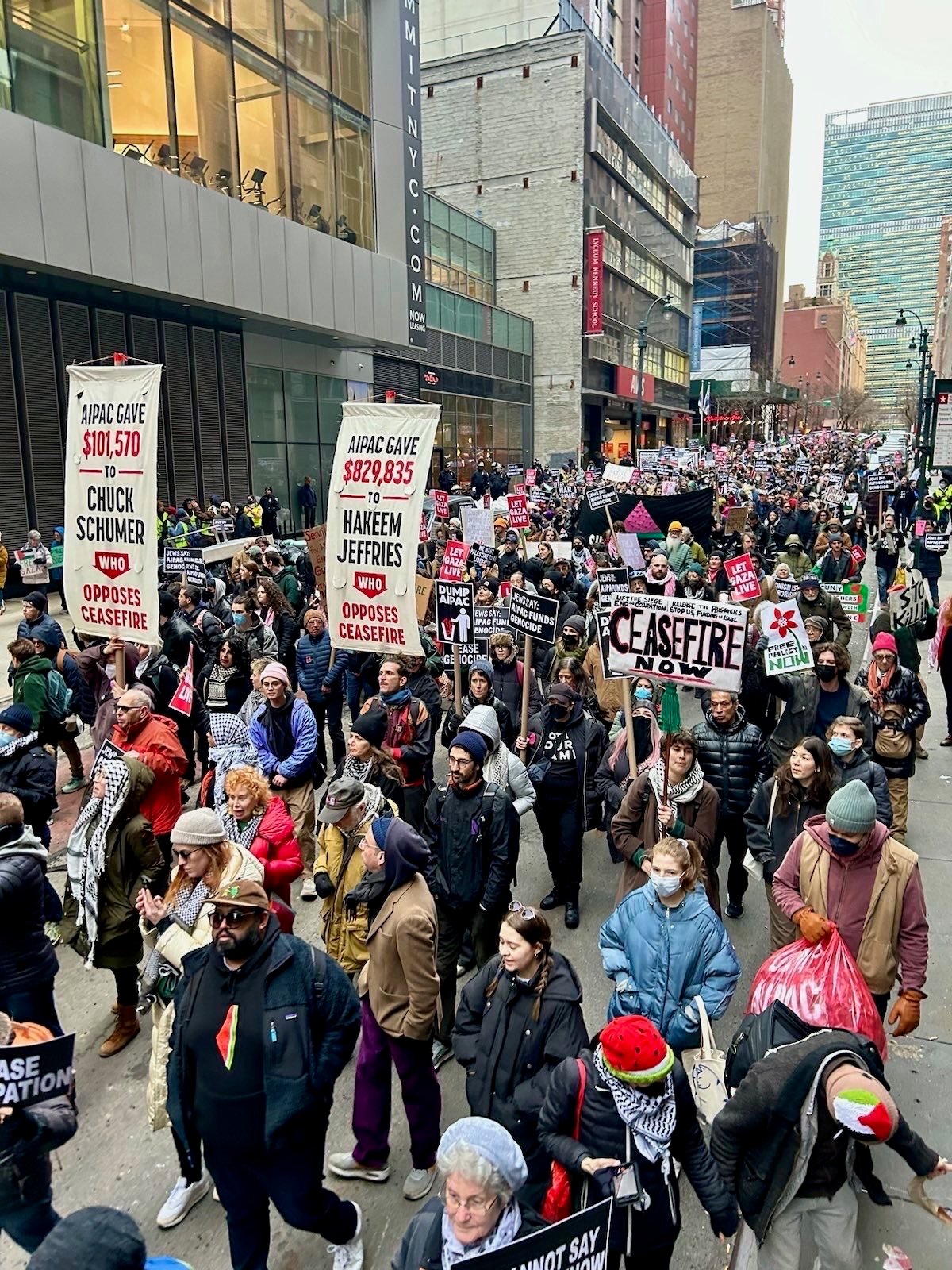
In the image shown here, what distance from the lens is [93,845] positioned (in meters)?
4.54

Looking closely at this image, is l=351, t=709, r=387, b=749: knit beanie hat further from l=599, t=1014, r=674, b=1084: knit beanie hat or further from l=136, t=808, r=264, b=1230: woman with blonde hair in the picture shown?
l=599, t=1014, r=674, b=1084: knit beanie hat

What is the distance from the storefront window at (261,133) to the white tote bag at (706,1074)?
23622mm

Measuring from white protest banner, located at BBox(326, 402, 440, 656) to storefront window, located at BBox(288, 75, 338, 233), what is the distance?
65.8 ft

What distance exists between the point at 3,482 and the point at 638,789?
59.7ft

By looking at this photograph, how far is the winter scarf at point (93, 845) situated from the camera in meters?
4.50

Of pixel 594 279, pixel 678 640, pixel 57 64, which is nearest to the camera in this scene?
pixel 678 640

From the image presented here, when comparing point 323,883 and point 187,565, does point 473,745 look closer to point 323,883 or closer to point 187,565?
point 323,883

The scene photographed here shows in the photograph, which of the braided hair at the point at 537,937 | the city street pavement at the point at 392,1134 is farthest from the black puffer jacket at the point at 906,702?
the braided hair at the point at 537,937

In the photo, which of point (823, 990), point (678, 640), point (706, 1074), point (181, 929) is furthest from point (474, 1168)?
point (678, 640)

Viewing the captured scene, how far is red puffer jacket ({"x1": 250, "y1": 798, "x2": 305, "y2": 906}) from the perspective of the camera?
14.8ft

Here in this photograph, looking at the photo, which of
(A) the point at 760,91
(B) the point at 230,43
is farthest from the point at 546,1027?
(A) the point at 760,91

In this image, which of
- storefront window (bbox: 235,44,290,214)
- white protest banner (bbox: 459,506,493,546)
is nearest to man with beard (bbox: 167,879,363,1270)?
white protest banner (bbox: 459,506,493,546)

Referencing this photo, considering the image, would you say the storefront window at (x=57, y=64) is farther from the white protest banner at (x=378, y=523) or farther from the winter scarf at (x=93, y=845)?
the winter scarf at (x=93, y=845)

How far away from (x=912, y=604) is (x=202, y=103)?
20786 millimetres
